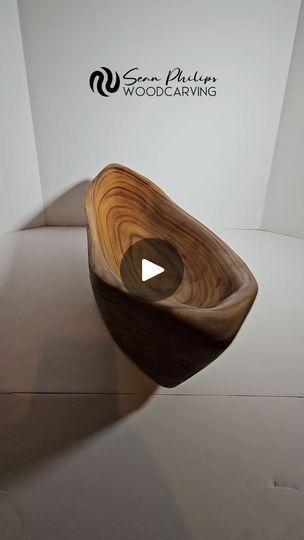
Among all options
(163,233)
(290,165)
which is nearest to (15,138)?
(163,233)

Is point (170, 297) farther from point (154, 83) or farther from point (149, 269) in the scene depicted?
point (154, 83)

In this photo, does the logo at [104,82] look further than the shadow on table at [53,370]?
Yes

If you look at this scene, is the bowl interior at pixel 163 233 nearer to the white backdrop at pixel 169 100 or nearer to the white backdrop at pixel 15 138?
the white backdrop at pixel 169 100

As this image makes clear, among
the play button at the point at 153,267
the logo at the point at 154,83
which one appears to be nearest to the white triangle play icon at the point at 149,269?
the play button at the point at 153,267

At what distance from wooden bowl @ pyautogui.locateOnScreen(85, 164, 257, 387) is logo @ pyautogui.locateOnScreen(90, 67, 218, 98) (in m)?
0.36

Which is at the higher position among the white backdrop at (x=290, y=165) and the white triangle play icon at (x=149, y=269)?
the white backdrop at (x=290, y=165)

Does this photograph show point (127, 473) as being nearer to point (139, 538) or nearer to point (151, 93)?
point (139, 538)

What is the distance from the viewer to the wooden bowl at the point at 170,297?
545 millimetres

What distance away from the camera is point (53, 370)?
88cm

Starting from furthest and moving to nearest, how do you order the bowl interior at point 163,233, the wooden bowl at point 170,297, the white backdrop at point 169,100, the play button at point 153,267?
the white backdrop at point 169,100 < the play button at point 153,267 < the bowl interior at point 163,233 < the wooden bowl at point 170,297

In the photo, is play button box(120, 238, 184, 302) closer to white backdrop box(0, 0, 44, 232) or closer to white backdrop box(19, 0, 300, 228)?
white backdrop box(19, 0, 300, 228)

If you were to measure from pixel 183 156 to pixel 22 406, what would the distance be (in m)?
1.20

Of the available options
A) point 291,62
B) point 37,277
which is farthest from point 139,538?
point 291,62

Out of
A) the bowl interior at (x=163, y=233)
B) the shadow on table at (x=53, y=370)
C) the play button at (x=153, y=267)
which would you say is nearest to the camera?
the shadow on table at (x=53, y=370)
